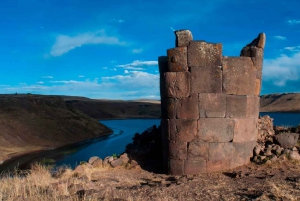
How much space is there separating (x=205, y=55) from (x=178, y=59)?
764 millimetres

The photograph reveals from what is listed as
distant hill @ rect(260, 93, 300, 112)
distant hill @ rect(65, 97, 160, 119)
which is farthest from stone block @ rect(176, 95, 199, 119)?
distant hill @ rect(260, 93, 300, 112)

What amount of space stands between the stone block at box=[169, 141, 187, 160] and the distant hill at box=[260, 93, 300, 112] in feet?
261

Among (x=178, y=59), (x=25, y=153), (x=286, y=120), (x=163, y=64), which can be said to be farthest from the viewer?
(x=286, y=120)

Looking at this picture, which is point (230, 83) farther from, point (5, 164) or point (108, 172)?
point (5, 164)

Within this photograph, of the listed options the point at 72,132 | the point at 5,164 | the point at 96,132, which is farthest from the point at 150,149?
the point at 96,132

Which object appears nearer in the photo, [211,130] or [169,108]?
[211,130]

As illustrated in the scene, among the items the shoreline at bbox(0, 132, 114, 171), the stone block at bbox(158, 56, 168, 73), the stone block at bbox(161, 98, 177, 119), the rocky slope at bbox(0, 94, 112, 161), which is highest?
the stone block at bbox(158, 56, 168, 73)

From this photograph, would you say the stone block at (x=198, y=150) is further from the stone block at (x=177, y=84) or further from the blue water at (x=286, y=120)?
the blue water at (x=286, y=120)

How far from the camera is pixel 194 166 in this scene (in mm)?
8891

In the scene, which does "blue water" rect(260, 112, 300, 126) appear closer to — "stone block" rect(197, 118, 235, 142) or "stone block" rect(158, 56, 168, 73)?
"stone block" rect(197, 118, 235, 142)

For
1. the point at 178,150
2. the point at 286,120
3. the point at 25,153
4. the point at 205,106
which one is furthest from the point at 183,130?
the point at 286,120

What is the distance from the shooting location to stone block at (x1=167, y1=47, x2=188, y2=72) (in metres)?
8.98

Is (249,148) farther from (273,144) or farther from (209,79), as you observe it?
(209,79)

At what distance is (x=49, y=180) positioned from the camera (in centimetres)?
840
